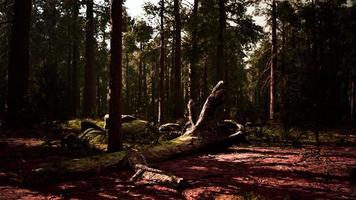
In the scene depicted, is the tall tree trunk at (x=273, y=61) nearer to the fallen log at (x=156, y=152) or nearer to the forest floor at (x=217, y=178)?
the fallen log at (x=156, y=152)

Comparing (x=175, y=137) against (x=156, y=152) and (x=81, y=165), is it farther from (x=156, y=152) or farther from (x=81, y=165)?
(x=81, y=165)

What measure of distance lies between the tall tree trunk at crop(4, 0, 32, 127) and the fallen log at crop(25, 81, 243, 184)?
852 cm

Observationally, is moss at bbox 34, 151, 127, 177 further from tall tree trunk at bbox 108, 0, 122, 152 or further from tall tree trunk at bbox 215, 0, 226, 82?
tall tree trunk at bbox 215, 0, 226, 82

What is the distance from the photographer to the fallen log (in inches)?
319

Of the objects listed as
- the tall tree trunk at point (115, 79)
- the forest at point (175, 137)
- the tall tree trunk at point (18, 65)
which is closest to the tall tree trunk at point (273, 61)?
the forest at point (175, 137)

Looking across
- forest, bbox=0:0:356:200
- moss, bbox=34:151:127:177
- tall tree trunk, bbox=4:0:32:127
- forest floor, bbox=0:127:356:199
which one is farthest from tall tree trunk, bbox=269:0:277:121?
moss, bbox=34:151:127:177

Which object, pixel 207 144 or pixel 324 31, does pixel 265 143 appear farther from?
pixel 324 31

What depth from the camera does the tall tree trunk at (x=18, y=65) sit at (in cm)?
1605

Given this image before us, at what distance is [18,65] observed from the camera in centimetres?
1658

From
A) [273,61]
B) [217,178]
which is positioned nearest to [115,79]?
[217,178]

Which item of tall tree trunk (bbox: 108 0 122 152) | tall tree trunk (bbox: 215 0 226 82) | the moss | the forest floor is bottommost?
the forest floor

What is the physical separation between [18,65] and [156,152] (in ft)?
33.2

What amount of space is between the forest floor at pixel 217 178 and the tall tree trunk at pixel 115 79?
3.81ft

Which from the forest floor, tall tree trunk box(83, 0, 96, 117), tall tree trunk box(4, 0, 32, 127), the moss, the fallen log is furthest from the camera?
tall tree trunk box(83, 0, 96, 117)
